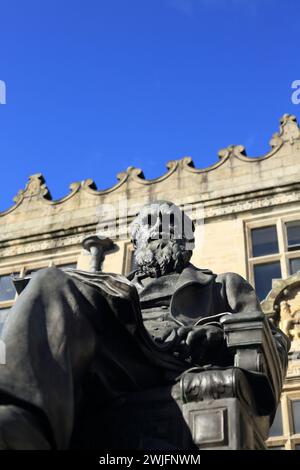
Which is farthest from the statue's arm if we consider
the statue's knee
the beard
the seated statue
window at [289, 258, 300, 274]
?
window at [289, 258, 300, 274]

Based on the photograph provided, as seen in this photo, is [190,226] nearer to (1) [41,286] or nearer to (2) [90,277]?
(2) [90,277]

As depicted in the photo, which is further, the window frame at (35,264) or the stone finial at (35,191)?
the stone finial at (35,191)

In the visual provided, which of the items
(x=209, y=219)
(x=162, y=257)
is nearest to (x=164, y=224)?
(x=162, y=257)

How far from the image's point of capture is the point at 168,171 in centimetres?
1627

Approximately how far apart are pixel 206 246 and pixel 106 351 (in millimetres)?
11399

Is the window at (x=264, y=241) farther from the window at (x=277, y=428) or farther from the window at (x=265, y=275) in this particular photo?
the window at (x=277, y=428)

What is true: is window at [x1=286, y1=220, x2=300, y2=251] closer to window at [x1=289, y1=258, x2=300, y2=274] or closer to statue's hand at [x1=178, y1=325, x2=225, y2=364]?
window at [x1=289, y1=258, x2=300, y2=274]

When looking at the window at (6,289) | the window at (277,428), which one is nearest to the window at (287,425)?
the window at (277,428)

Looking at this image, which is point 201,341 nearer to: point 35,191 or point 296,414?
point 296,414

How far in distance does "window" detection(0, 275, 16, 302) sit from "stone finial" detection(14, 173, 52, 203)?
224 centimetres

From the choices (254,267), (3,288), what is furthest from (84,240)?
(254,267)

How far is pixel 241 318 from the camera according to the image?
328cm

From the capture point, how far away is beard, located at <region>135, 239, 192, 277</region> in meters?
4.12

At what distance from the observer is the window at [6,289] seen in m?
15.9
